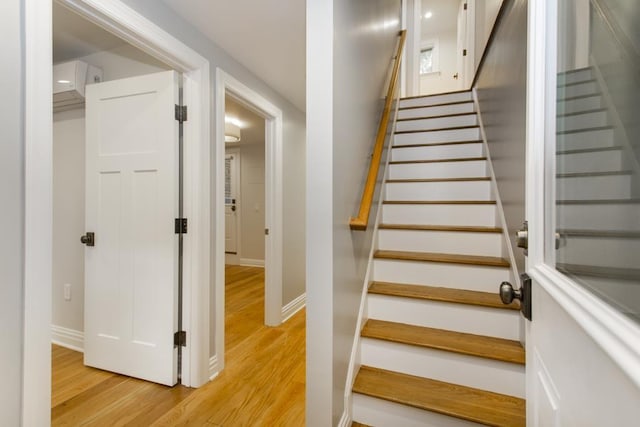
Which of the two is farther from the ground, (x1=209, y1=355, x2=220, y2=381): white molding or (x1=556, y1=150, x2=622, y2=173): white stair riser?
(x1=556, y1=150, x2=622, y2=173): white stair riser

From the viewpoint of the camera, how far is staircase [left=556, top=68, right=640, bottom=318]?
0.40 meters

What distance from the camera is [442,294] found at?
5.51 ft

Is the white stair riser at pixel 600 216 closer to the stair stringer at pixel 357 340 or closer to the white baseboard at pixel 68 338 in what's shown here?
the stair stringer at pixel 357 340

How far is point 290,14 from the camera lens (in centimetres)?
172

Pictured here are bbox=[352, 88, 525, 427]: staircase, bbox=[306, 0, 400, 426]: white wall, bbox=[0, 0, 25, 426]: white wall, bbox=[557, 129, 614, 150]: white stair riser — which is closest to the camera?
bbox=[557, 129, 614, 150]: white stair riser

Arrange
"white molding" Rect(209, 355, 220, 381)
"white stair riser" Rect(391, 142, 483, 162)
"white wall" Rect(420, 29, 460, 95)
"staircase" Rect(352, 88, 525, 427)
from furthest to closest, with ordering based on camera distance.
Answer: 1. "white wall" Rect(420, 29, 460, 95)
2. "white stair riser" Rect(391, 142, 483, 162)
3. "white molding" Rect(209, 355, 220, 381)
4. "staircase" Rect(352, 88, 525, 427)

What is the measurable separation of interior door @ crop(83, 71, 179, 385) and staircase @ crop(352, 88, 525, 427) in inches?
52.1

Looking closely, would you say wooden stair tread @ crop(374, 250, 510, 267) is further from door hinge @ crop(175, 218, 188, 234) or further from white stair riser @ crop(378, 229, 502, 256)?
door hinge @ crop(175, 218, 188, 234)

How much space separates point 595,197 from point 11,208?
1581 mm

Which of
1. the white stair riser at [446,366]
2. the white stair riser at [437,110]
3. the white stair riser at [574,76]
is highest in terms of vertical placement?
the white stair riser at [437,110]

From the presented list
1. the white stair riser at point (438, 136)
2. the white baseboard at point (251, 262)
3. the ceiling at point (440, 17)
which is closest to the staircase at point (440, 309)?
the white stair riser at point (438, 136)

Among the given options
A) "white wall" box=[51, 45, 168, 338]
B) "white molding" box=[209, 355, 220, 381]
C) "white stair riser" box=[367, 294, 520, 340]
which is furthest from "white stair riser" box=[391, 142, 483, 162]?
"white wall" box=[51, 45, 168, 338]

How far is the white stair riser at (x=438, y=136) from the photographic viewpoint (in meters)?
2.69

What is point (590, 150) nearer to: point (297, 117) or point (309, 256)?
point (309, 256)
